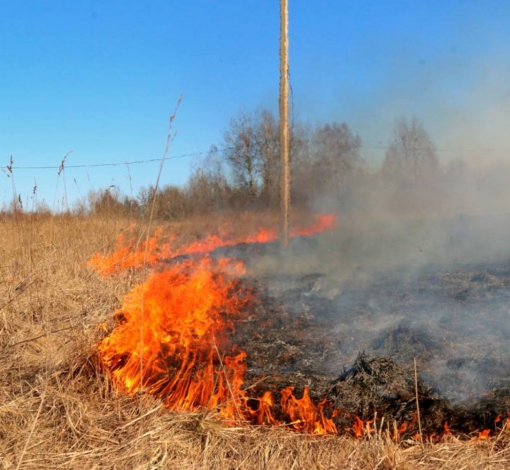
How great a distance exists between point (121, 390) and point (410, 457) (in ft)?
7.56

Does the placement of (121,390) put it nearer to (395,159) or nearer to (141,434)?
(141,434)

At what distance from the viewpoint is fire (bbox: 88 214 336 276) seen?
295 inches

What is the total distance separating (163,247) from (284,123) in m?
4.23

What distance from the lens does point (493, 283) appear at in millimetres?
5324

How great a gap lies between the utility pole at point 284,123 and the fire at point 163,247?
49.9 inches

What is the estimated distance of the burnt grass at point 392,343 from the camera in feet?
11.1

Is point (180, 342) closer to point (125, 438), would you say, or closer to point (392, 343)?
point (125, 438)

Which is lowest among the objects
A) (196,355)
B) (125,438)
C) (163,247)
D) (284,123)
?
(125,438)

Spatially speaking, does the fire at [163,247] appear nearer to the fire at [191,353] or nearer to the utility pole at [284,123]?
the fire at [191,353]

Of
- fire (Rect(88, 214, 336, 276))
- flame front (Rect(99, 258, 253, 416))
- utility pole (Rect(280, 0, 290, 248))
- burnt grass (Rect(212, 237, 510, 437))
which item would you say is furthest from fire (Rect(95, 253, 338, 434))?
utility pole (Rect(280, 0, 290, 248))

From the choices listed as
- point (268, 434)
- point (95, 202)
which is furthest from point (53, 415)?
point (95, 202)

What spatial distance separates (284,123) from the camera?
841 centimetres

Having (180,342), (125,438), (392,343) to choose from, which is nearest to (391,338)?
(392,343)

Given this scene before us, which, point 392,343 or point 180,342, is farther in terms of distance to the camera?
point 180,342
